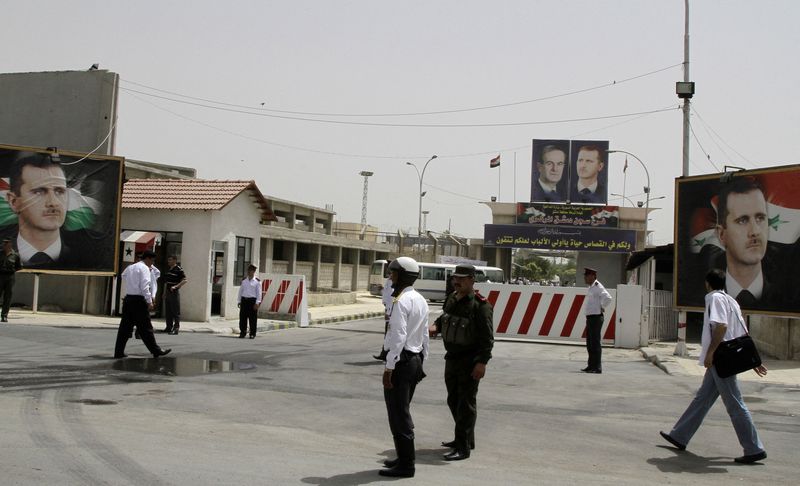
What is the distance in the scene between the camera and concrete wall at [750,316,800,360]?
17.4m

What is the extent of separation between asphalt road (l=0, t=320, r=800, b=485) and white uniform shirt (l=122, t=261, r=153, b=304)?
3.58ft

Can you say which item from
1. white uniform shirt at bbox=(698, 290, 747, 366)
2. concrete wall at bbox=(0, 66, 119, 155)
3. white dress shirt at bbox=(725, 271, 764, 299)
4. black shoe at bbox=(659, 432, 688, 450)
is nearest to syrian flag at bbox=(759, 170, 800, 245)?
white dress shirt at bbox=(725, 271, 764, 299)

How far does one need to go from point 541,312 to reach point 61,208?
43.6ft

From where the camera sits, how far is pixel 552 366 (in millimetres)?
15891

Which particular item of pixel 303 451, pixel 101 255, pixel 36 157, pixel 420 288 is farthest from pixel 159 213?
pixel 420 288

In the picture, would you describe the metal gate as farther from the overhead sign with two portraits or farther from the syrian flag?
the overhead sign with two portraits

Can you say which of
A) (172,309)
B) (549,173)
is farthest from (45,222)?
(549,173)

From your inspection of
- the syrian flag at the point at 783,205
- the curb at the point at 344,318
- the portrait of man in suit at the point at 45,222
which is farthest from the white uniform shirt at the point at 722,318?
the curb at the point at 344,318

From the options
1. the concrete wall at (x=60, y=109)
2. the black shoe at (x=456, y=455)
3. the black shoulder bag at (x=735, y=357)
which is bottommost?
the black shoe at (x=456, y=455)

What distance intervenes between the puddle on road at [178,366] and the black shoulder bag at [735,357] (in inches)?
285

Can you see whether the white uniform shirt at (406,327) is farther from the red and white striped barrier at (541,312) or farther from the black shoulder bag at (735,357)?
the red and white striped barrier at (541,312)

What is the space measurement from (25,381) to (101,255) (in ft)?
40.4

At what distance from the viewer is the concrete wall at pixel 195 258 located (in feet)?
74.0

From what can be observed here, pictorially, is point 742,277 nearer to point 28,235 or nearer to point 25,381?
point 25,381
